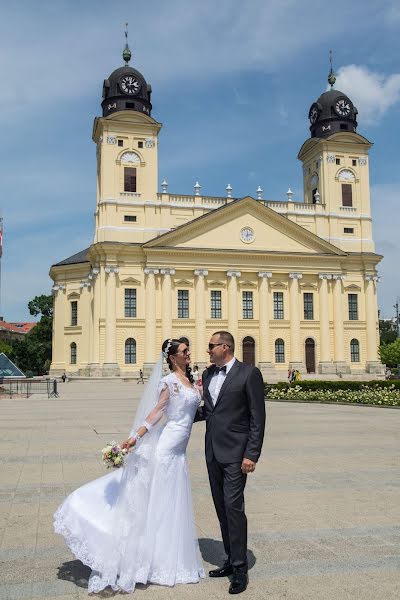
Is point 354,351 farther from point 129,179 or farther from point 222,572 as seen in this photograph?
point 222,572

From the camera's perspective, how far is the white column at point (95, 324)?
51.7 m

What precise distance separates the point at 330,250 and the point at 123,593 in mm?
53646

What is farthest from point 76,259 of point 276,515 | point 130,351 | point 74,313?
point 276,515

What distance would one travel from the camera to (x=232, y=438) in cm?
550

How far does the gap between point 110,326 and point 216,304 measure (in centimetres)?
989

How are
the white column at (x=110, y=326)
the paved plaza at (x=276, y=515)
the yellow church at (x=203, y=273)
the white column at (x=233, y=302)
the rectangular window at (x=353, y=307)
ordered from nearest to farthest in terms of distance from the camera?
the paved plaza at (x=276, y=515) → the white column at (x=110, y=326) → the yellow church at (x=203, y=273) → the white column at (x=233, y=302) → the rectangular window at (x=353, y=307)

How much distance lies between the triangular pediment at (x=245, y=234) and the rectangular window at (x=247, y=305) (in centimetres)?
417

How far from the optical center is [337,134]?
193ft

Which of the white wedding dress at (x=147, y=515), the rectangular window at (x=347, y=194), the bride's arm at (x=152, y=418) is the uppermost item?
the rectangular window at (x=347, y=194)

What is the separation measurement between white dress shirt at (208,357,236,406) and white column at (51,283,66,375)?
5226 cm

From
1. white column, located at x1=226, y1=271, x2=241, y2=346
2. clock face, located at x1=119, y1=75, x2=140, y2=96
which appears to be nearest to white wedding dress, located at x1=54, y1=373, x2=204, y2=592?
white column, located at x1=226, y1=271, x2=241, y2=346

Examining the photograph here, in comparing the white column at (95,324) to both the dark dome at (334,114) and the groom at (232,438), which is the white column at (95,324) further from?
the groom at (232,438)

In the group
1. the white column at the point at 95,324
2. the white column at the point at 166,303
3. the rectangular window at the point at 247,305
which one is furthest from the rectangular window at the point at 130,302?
the rectangular window at the point at 247,305

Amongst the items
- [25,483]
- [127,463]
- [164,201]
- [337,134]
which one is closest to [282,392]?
[25,483]
